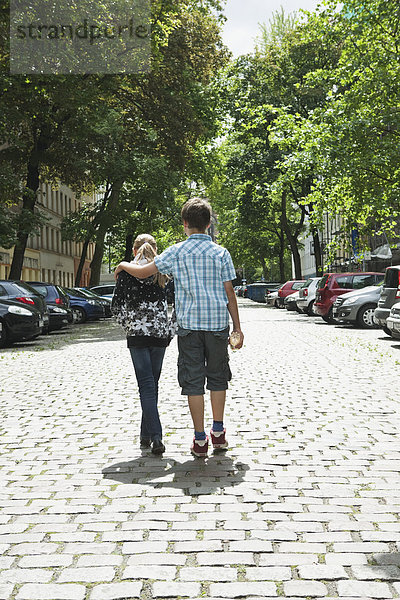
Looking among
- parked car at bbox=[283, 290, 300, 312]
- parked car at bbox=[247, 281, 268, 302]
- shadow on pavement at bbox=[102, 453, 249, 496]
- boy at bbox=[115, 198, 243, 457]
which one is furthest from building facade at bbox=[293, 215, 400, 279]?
shadow on pavement at bbox=[102, 453, 249, 496]

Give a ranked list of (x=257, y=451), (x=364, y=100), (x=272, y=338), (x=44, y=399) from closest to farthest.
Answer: (x=257, y=451)
(x=44, y=399)
(x=272, y=338)
(x=364, y=100)

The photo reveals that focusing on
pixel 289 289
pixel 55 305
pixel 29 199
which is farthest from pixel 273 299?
pixel 55 305

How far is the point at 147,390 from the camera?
646cm

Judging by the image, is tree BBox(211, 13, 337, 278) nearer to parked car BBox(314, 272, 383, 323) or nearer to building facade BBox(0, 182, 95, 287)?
parked car BBox(314, 272, 383, 323)

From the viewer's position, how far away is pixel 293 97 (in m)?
41.8

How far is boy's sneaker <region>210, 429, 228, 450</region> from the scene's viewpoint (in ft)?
20.8

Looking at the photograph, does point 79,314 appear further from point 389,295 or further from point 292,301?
point 389,295

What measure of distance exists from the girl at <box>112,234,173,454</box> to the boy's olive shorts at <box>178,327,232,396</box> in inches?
14.4

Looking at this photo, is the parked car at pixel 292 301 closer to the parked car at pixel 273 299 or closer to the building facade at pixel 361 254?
the building facade at pixel 361 254

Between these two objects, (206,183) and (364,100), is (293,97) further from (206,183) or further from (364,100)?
(364,100)

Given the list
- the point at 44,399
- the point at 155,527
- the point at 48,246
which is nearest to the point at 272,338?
the point at 44,399

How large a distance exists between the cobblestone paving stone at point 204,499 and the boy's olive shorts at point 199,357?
58 centimetres

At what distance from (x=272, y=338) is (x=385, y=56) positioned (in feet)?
38.8

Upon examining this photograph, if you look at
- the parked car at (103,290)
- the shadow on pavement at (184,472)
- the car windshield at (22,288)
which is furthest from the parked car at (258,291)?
the shadow on pavement at (184,472)
